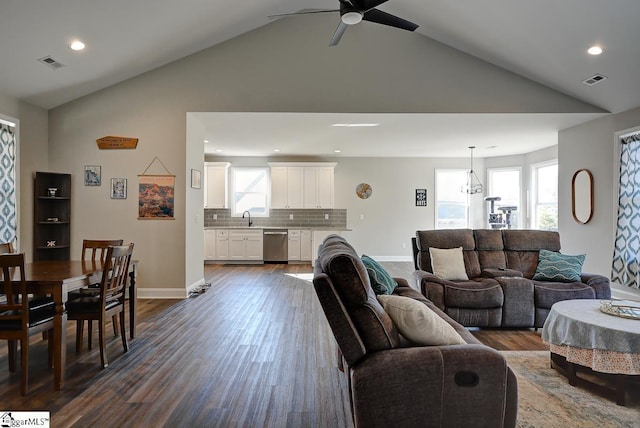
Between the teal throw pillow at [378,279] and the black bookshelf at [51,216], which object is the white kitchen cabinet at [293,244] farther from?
the teal throw pillow at [378,279]

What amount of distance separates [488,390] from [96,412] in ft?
7.35

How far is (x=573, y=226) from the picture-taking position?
5.91 metres

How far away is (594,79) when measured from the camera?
468 centimetres

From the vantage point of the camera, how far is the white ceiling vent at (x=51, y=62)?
14.0 feet

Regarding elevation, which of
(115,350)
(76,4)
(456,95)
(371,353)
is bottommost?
(115,350)

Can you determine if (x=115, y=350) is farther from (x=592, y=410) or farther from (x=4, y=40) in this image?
(x=592, y=410)

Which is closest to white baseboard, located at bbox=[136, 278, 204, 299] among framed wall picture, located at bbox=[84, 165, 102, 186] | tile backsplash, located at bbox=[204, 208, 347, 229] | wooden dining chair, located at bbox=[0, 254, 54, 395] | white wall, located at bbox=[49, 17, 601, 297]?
white wall, located at bbox=[49, 17, 601, 297]

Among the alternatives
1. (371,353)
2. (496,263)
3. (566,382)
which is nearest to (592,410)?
(566,382)

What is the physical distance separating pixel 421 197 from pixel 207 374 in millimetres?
7726


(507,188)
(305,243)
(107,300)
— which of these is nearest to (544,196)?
(507,188)

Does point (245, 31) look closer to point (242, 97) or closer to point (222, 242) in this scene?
point (242, 97)

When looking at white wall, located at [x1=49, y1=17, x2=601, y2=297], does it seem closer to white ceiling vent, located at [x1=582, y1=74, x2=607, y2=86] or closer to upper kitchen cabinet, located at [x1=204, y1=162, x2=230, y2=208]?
white ceiling vent, located at [x1=582, y1=74, x2=607, y2=86]

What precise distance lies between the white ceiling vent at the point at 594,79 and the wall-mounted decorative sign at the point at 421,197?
4.89 m

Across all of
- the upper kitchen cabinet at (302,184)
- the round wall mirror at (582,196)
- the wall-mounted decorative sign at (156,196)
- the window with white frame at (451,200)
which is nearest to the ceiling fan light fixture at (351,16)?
the wall-mounted decorative sign at (156,196)
